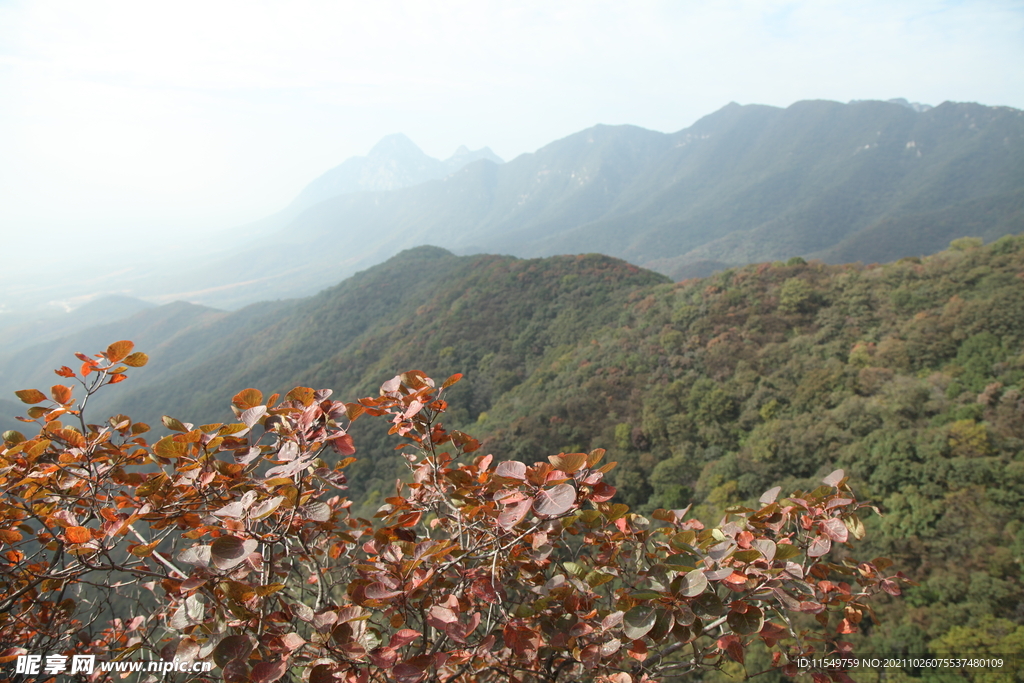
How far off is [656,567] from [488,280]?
45.5 meters

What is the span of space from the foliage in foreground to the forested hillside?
1313 cm

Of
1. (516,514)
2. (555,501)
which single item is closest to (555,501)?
(555,501)

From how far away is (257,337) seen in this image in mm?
62781

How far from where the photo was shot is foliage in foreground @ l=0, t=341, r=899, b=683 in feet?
4.64

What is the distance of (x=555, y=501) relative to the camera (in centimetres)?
122

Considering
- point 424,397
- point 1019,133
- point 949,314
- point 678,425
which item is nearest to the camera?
point 424,397

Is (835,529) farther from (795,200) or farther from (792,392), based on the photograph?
(795,200)

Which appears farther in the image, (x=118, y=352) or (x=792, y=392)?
(x=792, y=392)

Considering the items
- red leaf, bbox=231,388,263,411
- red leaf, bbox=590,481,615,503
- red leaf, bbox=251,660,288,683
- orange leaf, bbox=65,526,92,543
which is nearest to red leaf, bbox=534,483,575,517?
red leaf, bbox=590,481,615,503

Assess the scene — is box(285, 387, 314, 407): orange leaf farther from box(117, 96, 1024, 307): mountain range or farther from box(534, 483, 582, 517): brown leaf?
box(117, 96, 1024, 307): mountain range

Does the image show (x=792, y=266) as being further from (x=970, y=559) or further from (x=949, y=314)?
(x=970, y=559)

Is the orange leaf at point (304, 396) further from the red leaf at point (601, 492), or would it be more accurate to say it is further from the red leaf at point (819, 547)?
the red leaf at point (819, 547)

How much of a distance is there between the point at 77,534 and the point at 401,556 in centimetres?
118

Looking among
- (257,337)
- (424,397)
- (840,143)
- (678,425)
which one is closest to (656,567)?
(424,397)
